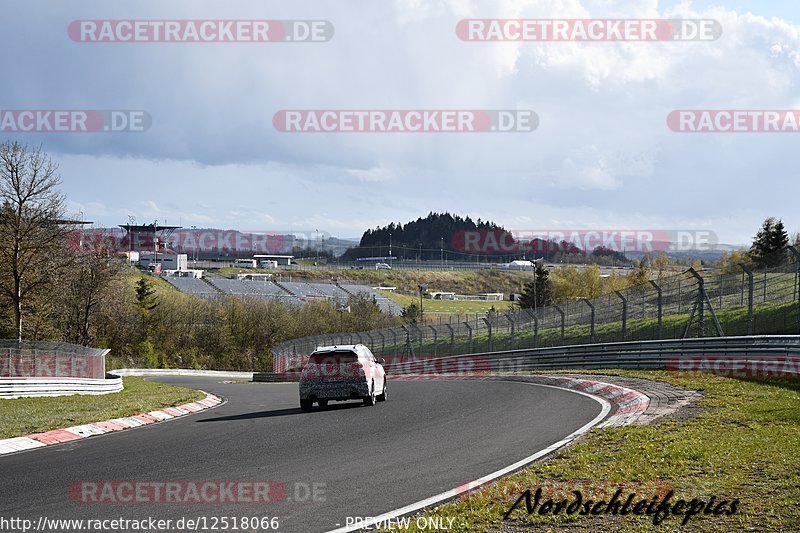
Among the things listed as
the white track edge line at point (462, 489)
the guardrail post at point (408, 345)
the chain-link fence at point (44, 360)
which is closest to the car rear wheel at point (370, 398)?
the white track edge line at point (462, 489)

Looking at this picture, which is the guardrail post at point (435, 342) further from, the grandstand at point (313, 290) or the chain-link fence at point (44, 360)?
the grandstand at point (313, 290)

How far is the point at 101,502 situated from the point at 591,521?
461cm

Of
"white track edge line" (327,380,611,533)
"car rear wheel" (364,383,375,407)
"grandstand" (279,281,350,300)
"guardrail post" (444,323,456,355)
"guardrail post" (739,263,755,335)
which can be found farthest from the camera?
"grandstand" (279,281,350,300)

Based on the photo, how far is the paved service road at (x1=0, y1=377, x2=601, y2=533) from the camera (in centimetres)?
794

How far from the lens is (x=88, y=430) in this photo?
50.8ft

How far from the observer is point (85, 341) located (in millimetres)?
71250

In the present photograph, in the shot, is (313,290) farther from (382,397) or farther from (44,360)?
(382,397)

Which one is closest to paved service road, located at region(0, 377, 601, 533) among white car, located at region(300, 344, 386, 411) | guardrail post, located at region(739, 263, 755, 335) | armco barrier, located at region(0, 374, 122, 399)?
white car, located at region(300, 344, 386, 411)

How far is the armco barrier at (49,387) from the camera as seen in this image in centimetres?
2827

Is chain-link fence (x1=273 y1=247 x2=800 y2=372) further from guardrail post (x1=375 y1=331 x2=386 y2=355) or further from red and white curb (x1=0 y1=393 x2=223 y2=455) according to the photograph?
red and white curb (x1=0 y1=393 x2=223 y2=455)

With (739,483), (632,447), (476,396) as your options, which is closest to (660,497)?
(739,483)

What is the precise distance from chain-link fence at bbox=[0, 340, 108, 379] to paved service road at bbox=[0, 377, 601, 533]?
44.9 feet

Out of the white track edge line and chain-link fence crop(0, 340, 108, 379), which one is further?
chain-link fence crop(0, 340, 108, 379)

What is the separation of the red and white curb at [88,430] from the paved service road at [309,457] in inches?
21.6
